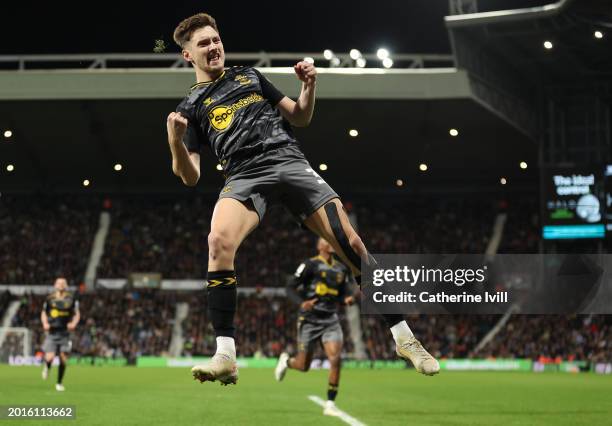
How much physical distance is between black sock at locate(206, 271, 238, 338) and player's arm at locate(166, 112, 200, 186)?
705 mm

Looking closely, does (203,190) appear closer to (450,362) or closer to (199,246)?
(199,246)

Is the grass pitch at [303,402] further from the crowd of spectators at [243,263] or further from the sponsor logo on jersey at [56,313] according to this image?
the crowd of spectators at [243,263]

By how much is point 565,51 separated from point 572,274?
884 cm

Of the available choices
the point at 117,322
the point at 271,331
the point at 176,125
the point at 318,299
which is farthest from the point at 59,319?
the point at 117,322

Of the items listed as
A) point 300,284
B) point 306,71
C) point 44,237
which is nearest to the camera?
point 306,71

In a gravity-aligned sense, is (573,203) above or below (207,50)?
above

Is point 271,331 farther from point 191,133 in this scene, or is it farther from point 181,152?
point 181,152

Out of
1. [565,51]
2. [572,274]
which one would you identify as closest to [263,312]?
[572,274]

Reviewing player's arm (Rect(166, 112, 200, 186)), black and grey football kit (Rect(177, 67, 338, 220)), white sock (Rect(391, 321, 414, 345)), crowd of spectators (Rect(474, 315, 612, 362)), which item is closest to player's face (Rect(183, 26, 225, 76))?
black and grey football kit (Rect(177, 67, 338, 220))

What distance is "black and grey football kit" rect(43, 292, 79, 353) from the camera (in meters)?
21.1

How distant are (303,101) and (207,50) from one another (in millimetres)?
805

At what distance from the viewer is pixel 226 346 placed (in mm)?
6441

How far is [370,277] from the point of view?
6.85 meters

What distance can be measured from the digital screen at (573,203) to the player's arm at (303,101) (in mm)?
27366
